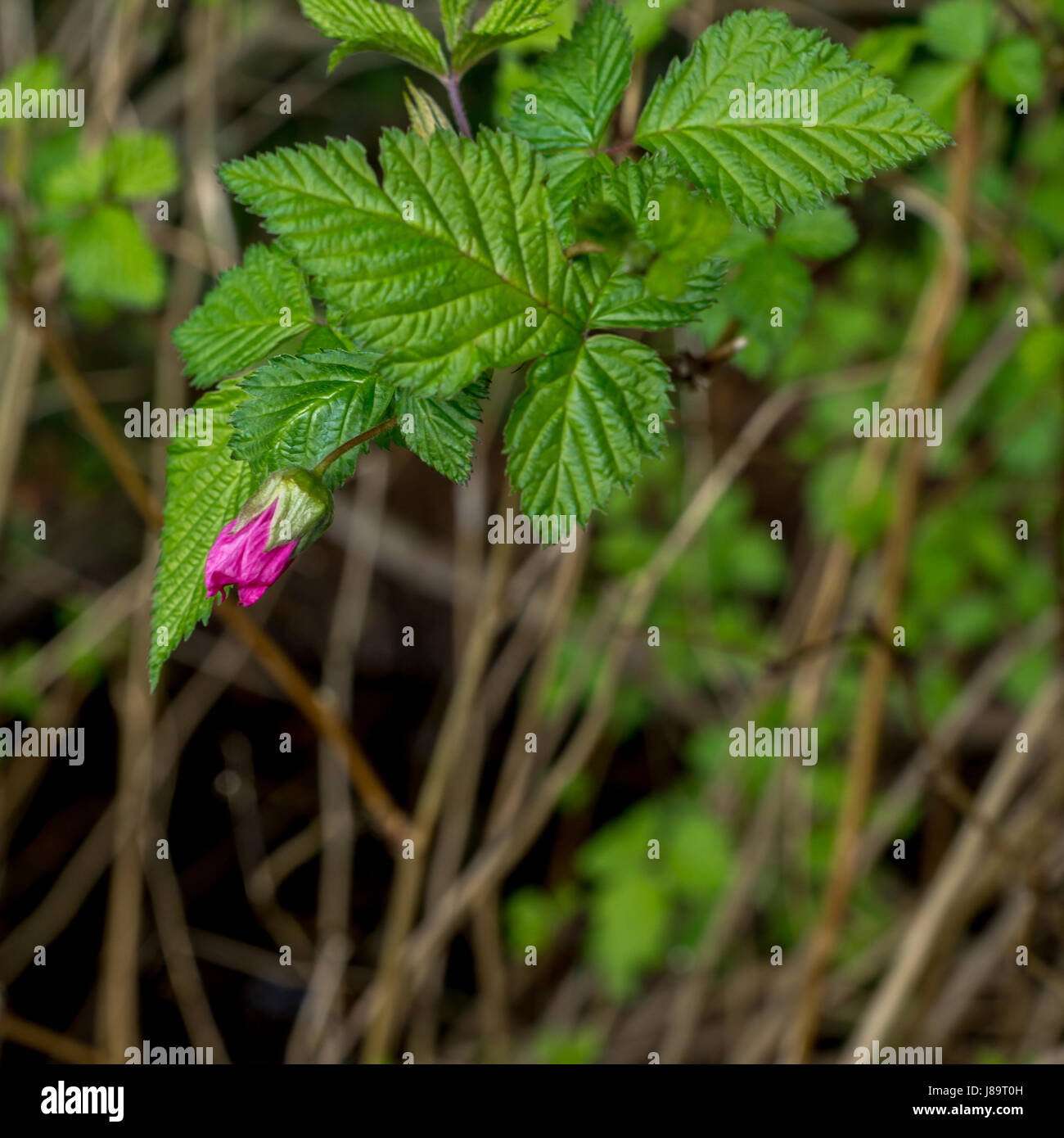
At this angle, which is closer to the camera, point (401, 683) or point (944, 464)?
point (944, 464)

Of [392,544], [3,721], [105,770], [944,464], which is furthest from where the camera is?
[392,544]

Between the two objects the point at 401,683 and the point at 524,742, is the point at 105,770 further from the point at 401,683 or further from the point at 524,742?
the point at 524,742

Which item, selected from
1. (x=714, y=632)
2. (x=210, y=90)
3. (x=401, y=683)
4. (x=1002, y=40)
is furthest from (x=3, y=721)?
(x=1002, y=40)

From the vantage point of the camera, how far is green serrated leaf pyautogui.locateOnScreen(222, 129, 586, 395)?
47 centimetres

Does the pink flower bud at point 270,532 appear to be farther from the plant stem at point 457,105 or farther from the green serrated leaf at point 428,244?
the plant stem at point 457,105

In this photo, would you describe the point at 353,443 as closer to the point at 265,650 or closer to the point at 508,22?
the point at 508,22

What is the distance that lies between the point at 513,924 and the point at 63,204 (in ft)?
5.05

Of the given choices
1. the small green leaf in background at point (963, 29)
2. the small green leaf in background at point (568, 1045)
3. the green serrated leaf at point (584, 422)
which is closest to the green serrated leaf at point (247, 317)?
the green serrated leaf at point (584, 422)

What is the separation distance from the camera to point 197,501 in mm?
541

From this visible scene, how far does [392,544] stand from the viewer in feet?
7.47

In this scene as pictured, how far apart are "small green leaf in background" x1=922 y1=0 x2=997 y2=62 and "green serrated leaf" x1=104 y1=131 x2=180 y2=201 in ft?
2.83

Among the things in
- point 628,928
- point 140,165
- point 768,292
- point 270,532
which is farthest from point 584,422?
point 628,928
